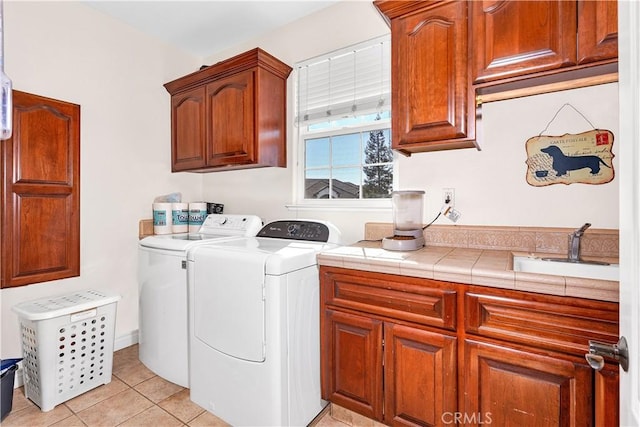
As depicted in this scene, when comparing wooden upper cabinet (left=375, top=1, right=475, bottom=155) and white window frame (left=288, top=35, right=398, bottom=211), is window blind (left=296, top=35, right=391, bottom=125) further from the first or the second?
wooden upper cabinet (left=375, top=1, right=475, bottom=155)

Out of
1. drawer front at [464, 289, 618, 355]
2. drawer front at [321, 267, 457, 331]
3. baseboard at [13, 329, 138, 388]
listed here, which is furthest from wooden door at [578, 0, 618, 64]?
baseboard at [13, 329, 138, 388]

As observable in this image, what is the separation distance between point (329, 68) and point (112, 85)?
1722 mm

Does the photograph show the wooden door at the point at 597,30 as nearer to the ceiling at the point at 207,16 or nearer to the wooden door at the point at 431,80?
the wooden door at the point at 431,80

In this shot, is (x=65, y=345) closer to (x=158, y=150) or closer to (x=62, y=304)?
(x=62, y=304)

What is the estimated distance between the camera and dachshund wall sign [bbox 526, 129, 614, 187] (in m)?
1.55

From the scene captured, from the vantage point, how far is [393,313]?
4.86ft

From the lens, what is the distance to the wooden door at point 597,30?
126 centimetres

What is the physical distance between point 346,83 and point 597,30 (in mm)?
1416

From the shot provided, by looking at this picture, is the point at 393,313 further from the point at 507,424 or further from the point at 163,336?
the point at 163,336

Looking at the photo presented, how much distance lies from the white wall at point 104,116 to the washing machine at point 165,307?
1.65 ft

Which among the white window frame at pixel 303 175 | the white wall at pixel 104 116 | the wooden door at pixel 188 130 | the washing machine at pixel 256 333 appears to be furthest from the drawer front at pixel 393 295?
the white wall at pixel 104 116

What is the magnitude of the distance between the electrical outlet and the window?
0.37 metres

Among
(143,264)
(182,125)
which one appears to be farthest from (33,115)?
(143,264)

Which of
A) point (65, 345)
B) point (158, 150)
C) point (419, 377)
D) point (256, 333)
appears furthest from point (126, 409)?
point (158, 150)
